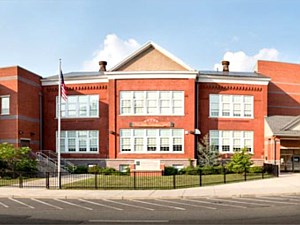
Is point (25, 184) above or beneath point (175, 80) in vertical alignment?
beneath

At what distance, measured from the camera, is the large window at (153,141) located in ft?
119

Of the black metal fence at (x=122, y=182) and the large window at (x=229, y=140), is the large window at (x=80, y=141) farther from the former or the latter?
the large window at (x=229, y=140)

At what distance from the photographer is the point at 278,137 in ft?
116

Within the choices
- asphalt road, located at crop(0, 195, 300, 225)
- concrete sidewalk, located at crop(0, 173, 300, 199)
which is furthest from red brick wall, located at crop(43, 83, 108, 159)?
asphalt road, located at crop(0, 195, 300, 225)

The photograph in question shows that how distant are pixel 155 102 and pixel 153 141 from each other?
12.4 ft

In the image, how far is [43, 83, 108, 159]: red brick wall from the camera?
125 feet

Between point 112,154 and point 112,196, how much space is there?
17414 millimetres

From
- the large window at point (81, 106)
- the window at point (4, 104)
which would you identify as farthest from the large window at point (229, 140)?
the window at point (4, 104)

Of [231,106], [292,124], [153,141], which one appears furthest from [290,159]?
[153,141]

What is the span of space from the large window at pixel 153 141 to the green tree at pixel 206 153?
196 cm

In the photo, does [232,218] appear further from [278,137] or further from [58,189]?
[278,137]

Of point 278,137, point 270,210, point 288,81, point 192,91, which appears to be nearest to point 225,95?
point 192,91

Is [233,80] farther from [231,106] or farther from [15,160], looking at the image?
[15,160]

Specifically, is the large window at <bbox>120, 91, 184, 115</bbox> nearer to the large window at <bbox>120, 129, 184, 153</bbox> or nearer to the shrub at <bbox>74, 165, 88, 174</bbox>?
the large window at <bbox>120, 129, 184, 153</bbox>
